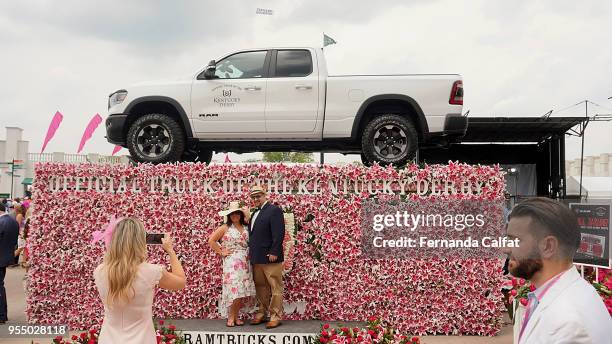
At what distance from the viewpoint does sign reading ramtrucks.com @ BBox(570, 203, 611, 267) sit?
6441 mm

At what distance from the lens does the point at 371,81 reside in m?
7.60

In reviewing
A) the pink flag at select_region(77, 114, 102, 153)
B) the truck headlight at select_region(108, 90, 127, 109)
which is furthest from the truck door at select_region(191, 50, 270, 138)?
the pink flag at select_region(77, 114, 102, 153)

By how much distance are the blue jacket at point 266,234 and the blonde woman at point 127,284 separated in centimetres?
347

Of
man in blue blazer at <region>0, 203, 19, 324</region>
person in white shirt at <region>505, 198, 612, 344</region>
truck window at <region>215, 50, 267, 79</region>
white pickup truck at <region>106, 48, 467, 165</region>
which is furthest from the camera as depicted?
truck window at <region>215, 50, 267, 79</region>

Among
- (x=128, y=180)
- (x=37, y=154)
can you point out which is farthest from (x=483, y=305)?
(x=37, y=154)

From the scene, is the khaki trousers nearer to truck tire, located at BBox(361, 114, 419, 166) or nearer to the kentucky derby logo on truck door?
truck tire, located at BBox(361, 114, 419, 166)

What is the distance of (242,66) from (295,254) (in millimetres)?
3044

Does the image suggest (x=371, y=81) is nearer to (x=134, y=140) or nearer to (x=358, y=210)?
(x=358, y=210)

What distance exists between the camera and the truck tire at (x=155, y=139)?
26.0 feet

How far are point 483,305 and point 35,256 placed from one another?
6.52m

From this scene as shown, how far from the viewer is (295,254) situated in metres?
7.23

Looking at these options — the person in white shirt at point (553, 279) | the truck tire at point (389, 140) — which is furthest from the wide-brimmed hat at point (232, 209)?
the person in white shirt at point (553, 279)

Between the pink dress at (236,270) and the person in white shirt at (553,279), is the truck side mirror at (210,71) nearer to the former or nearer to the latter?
the pink dress at (236,270)

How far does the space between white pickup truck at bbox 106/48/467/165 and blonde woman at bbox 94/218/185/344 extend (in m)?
4.78
